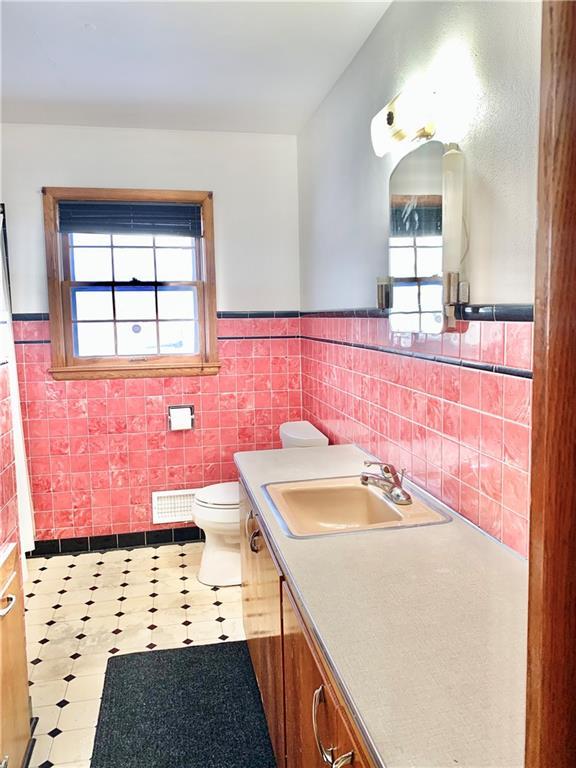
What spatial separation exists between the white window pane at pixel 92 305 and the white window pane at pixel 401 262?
6.88 ft

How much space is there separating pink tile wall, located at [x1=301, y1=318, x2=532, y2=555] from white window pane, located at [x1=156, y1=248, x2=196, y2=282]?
137 centimetres

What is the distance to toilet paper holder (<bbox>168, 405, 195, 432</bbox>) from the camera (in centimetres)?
370

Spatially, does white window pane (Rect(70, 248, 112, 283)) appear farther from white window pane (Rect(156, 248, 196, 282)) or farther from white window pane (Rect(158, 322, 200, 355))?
white window pane (Rect(158, 322, 200, 355))

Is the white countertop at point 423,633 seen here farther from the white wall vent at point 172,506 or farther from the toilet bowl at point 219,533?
the white wall vent at point 172,506

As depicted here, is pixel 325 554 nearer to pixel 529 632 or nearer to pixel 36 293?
pixel 529 632

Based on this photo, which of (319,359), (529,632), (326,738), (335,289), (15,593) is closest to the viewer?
(529,632)

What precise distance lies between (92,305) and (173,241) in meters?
0.67

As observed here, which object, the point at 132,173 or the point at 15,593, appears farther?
the point at 132,173

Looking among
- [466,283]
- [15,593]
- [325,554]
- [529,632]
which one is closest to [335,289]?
[466,283]

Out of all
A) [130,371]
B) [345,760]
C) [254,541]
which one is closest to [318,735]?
[345,760]

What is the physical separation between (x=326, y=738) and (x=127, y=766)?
1160mm

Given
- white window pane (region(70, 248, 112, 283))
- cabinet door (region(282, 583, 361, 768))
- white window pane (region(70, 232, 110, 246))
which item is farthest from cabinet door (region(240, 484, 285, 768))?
white window pane (region(70, 232, 110, 246))

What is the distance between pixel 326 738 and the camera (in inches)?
43.9

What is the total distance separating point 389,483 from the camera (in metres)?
1.93
